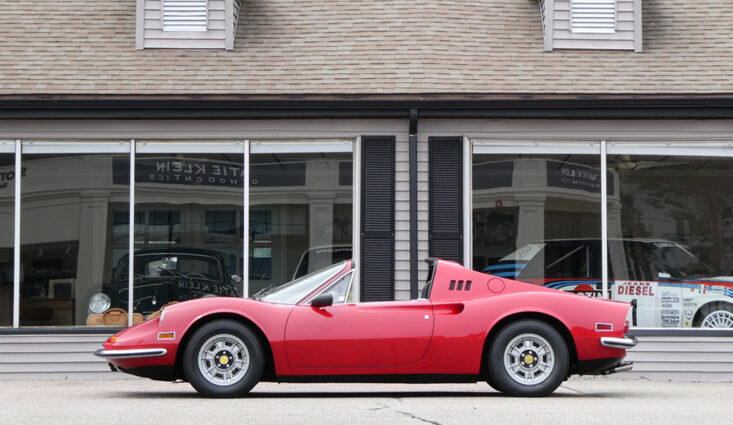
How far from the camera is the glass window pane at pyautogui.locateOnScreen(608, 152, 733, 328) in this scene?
12094 millimetres

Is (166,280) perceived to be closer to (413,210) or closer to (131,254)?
(131,254)

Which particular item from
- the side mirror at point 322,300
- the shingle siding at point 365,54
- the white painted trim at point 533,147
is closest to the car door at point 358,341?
the side mirror at point 322,300

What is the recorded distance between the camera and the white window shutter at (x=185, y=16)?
522 inches

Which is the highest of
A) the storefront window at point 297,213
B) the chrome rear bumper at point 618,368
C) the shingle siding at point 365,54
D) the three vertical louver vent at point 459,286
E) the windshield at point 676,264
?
the shingle siding at point 365,54

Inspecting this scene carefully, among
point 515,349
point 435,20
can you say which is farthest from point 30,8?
point 515,349

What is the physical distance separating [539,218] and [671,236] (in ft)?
5.18

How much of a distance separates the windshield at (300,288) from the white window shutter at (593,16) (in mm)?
6055

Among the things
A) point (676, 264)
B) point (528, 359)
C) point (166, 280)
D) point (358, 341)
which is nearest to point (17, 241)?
point (166, 280)

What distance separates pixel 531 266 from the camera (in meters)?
12.2

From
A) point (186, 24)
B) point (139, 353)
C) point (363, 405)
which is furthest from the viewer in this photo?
point (186, 24)

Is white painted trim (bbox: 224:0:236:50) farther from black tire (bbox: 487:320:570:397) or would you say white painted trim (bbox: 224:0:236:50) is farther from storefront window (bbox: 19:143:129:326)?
black tire (bbox: 487:320:570:397)

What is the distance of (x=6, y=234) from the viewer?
1210 cm

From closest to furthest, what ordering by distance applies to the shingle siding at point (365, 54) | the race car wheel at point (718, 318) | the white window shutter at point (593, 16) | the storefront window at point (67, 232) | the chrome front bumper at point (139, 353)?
the chrome front bumper at point (139, 353) → the race car wheel at point (718, 318) → the storefront window at point (67, 232) → the shingle siding at point (365, 54) → the white window shutter at point (593, 16)

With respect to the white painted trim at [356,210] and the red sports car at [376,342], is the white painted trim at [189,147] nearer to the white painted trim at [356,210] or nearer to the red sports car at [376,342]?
the white painted trim at [356,210]
